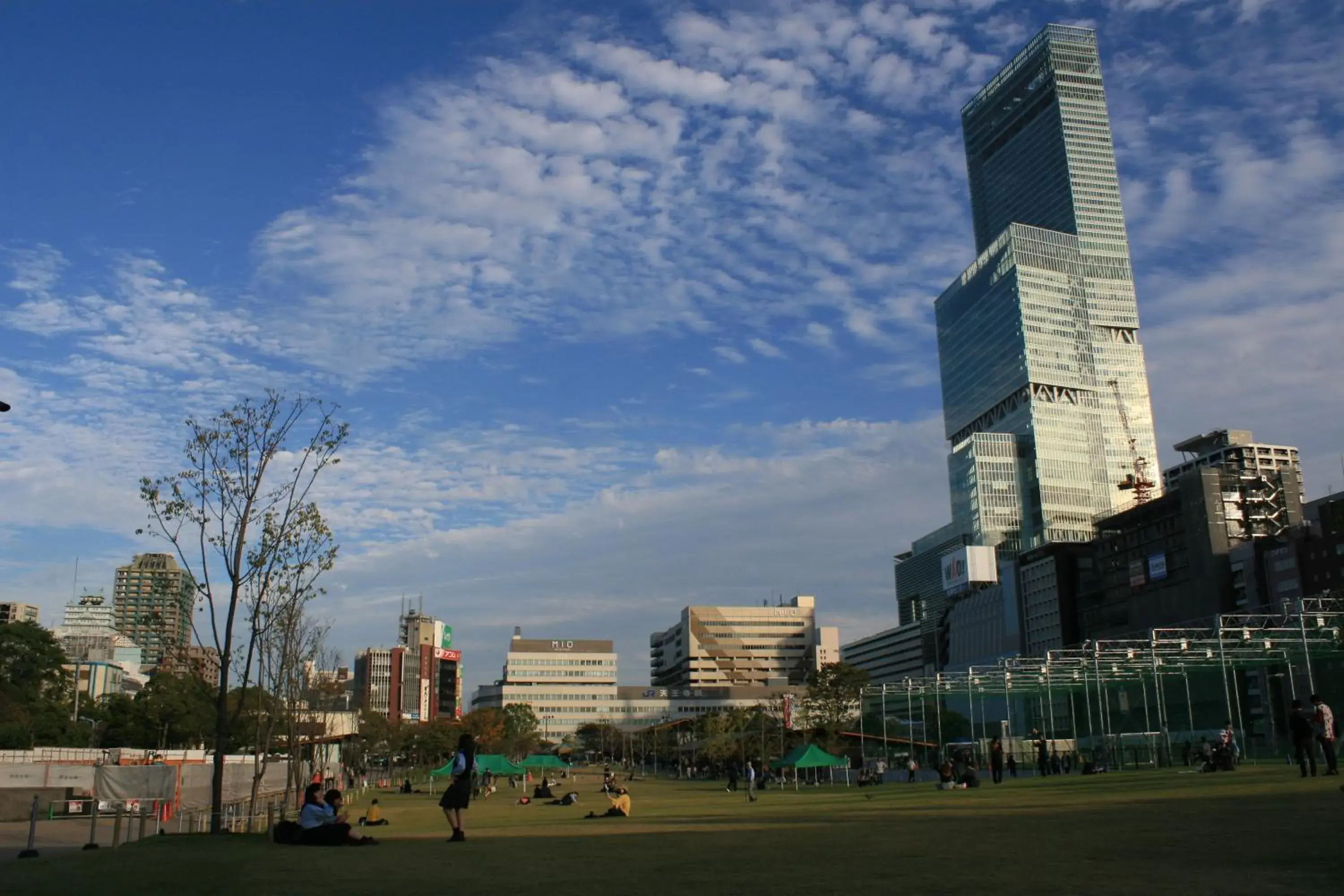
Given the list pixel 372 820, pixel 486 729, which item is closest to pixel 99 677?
pixel 486 729

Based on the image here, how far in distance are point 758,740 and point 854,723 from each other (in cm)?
1338

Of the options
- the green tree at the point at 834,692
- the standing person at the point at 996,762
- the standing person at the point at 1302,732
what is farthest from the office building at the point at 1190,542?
the standing person at the point at 1302,732

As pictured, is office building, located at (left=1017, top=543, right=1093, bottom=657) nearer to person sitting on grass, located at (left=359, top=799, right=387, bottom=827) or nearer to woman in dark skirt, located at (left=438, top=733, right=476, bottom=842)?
person sitting on grass, located at (left=359, top=799, right=387, bottom=827)

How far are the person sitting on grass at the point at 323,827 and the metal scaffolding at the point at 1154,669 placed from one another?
40793 mm

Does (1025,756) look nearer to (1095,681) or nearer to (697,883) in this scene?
(1095,681)

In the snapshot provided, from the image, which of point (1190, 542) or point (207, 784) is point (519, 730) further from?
point (207, 784)

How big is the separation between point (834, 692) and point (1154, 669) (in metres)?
26.3

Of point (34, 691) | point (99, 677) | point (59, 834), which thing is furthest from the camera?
point (99, 677)

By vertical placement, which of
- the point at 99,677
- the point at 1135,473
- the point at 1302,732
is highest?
the point at 1135,473

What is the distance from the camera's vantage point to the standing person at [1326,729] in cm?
2136

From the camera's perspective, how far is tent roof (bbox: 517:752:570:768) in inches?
2399

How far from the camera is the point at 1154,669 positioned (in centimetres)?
5431

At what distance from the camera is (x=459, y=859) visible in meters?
12.1

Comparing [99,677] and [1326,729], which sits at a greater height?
[99,677]
